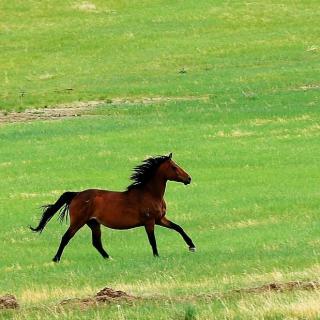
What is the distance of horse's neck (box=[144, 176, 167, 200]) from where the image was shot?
784 inches

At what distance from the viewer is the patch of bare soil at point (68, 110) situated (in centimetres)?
4281

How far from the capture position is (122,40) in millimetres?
56625

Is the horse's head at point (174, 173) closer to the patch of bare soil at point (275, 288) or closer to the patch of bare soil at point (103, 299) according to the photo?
the patch of bare soil at point (275, 288)

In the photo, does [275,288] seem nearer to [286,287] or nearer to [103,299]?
[286,287]

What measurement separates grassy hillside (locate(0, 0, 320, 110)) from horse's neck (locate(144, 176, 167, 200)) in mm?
25399

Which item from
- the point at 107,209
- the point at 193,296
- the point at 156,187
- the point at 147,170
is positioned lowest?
the point at 107,209

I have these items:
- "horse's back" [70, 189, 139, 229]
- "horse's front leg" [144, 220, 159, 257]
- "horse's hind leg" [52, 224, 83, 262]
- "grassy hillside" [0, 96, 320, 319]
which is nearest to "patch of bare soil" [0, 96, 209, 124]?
"grassy hillside" [0, 96, 320, 319]

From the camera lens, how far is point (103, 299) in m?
13.9

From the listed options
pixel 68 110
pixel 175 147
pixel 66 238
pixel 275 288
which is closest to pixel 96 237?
pixel 66 238

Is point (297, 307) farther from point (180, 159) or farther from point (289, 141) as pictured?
point (289, 141)

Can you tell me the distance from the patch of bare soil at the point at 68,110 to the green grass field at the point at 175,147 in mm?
813

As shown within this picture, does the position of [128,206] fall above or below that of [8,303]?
below

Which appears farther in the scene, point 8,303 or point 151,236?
point 151,236

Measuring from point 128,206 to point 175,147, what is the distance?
49.8 ft
